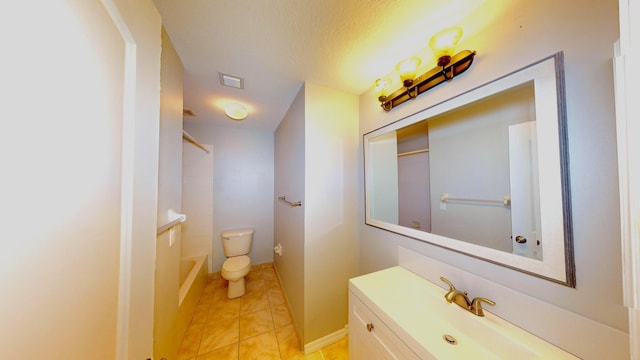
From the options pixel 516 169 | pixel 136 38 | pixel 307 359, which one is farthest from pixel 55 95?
pixel 307 359

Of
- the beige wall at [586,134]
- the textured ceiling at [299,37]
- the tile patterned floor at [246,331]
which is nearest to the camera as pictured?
the beige wall at [586,134]

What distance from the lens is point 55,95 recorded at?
1.05 ft

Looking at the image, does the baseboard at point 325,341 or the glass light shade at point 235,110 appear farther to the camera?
the glass light shade at point 235,110

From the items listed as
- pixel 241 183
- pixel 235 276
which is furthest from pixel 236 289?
pixel 241 183

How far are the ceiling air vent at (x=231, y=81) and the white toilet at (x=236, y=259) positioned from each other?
1823 mm

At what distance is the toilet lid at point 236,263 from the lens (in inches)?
81.3

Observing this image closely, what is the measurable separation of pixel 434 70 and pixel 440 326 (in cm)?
130

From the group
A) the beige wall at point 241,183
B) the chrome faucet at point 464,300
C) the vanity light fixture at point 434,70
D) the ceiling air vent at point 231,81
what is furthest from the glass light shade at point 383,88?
the beige wall at point 241,183

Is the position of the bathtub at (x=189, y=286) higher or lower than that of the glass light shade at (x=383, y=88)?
lower

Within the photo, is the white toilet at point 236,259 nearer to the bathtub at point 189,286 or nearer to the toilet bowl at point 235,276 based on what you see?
the toilet bowl at point 235,276

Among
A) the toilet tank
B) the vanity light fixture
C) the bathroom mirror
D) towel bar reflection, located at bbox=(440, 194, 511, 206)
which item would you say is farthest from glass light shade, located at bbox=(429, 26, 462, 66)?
the toilet tank

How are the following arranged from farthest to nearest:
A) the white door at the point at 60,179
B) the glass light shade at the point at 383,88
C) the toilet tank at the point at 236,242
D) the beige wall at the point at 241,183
Result: the beige wall at the point at 241,183, the toilet tank at the point at 236,242, the glass light shade at the point at 383,88, the white door at the point at 60,179

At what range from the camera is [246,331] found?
162cm

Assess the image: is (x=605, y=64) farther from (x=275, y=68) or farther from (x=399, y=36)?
(x=275, y=68)
